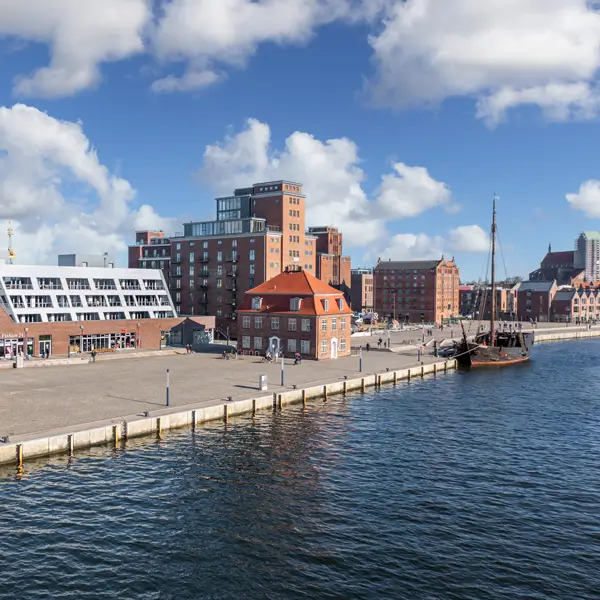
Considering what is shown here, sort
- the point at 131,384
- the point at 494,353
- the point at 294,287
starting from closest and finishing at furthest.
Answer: the point at 131,384, the point at 294,287, the point at 494,353

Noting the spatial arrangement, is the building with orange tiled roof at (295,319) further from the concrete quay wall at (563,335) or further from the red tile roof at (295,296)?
the concrete quay wall at (563,335)

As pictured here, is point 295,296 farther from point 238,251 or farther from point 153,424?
point 153,424

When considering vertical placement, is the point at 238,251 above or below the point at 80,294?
above

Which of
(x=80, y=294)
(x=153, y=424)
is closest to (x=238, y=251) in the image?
(x=80, y=294)

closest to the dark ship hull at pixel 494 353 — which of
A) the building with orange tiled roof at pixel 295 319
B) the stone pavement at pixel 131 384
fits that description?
the stone pavement at pixel 131 384

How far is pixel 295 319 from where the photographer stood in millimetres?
85375

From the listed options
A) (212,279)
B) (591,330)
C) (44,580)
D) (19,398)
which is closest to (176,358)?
(19,398)

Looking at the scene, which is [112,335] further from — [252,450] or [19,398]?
[252,450]

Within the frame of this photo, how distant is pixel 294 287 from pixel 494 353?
3459 cm

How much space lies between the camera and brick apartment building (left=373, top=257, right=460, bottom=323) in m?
191

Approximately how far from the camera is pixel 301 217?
124688 mm

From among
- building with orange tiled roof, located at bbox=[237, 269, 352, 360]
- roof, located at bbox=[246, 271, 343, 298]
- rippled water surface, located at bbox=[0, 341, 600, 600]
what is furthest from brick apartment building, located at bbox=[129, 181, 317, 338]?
rippled water surface, located at bbox=[0, 341, 600, 600]

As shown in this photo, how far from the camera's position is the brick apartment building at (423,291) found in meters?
191

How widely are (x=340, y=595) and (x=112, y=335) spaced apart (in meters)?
69.9
